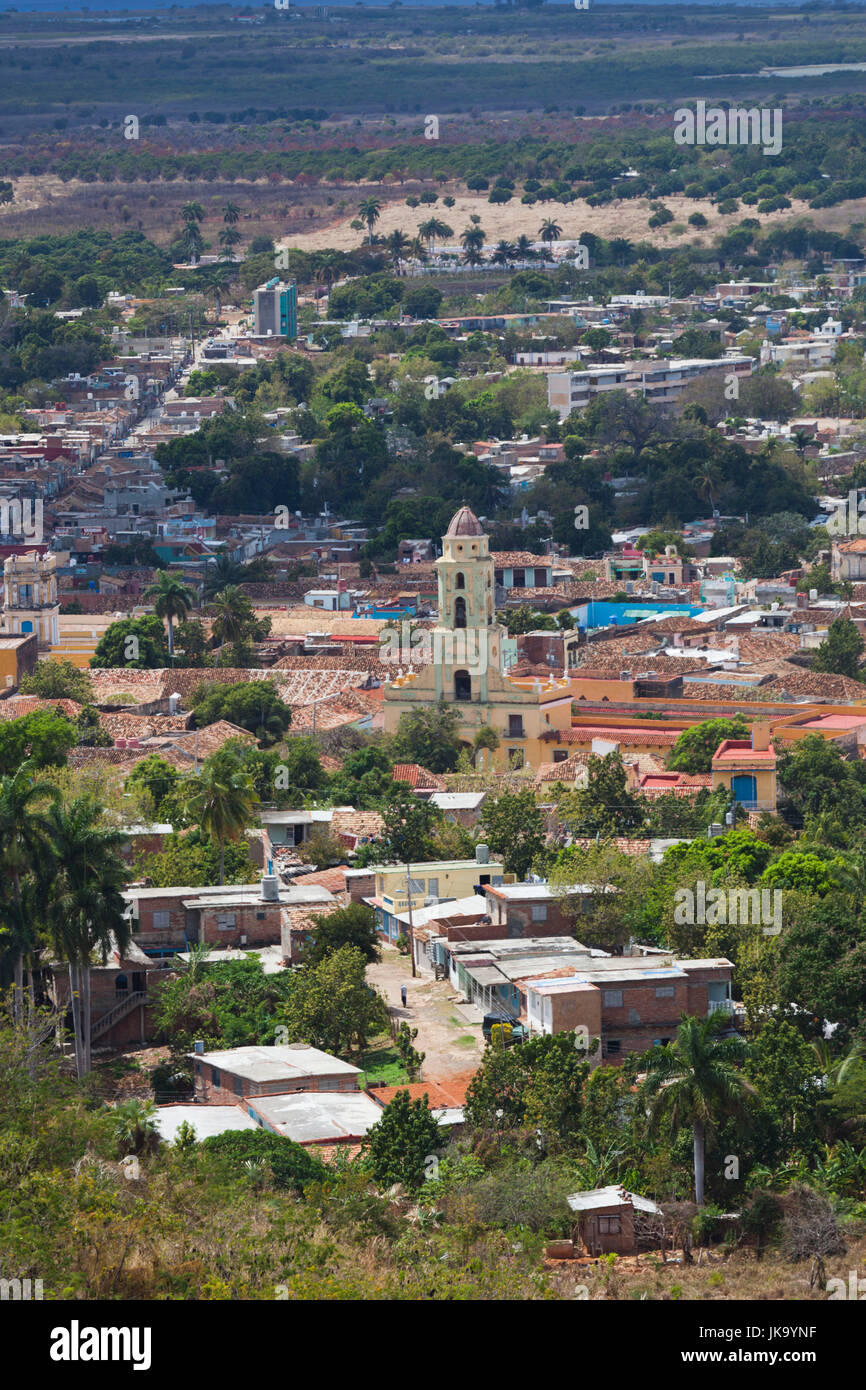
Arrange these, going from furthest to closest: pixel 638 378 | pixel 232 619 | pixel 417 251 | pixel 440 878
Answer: pixel 417 251 → pixel 638 378 → pixel 232 619 → pixel 440 878

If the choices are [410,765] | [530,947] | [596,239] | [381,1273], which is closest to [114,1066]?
[530,947]

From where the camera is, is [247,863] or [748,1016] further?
[247,863]

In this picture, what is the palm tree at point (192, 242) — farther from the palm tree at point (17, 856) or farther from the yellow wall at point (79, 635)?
the palm tree at point (17, 856)

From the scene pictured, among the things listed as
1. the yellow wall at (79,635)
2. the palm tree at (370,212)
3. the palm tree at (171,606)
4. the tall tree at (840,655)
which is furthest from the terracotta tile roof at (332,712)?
the palm tree at (370,212)

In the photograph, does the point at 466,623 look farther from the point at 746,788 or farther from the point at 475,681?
the point at 746,788

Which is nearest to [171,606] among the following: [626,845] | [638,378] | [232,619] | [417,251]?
[232,619]

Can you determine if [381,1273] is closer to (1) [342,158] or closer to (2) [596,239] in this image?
(2) [596,239]

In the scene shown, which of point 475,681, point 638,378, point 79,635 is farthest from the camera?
point 638,378
